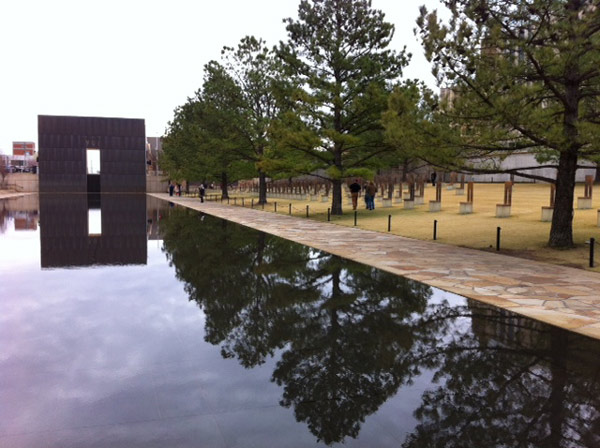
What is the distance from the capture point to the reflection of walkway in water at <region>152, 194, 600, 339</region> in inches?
282

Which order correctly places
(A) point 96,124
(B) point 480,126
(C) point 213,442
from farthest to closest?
(A) point 96,124 → (B) point 480,126 → (C) point 213,442

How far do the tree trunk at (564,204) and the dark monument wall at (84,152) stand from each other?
69.7 meters

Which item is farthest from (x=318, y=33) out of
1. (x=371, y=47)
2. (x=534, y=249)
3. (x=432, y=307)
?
(x=432, y=307)

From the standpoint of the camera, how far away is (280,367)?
495 cm

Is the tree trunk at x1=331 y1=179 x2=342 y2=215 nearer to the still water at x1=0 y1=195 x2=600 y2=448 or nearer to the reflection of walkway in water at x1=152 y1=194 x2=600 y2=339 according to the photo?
the reflection of walkway in water at x1=152 y1=194 x2=600 y2=339

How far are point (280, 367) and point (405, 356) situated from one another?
4.46 feet

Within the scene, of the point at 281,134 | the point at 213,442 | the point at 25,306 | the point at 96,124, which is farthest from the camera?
the point at 96,124

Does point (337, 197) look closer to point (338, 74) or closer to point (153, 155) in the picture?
point (338, 74)

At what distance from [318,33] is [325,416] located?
23.0 metres

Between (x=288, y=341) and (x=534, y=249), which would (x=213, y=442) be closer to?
(x=288, y=341)

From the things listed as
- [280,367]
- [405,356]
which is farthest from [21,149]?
[405,356]

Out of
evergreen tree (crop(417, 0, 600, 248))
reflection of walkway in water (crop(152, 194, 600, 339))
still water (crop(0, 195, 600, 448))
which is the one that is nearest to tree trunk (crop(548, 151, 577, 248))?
evergreen tree (crop(417, 0, 600, 248))

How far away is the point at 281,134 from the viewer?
24156 mm

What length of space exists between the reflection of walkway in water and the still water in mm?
689
